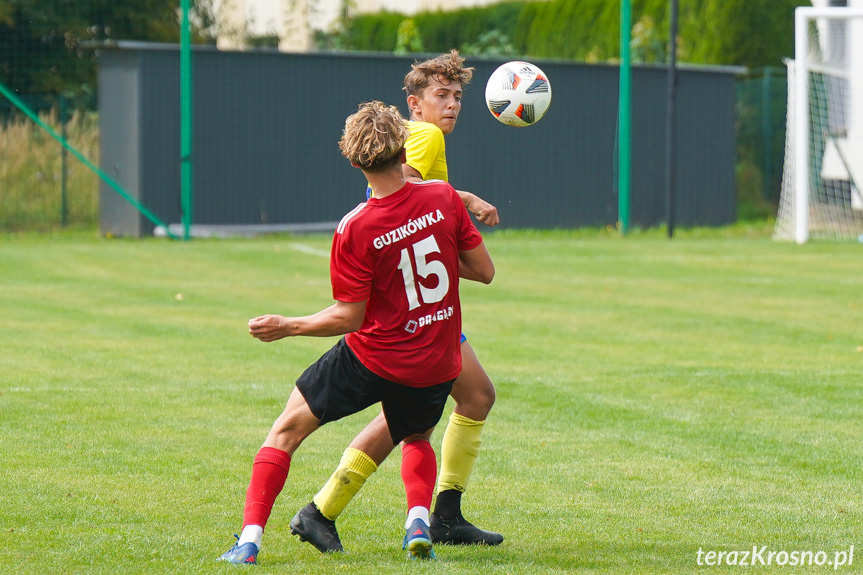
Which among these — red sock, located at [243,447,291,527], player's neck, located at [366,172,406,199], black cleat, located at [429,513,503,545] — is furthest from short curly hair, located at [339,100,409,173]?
black cleat, located at [429,513,503,545]

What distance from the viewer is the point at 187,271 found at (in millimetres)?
16797

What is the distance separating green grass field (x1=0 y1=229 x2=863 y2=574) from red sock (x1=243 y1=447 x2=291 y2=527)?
20 centimetres

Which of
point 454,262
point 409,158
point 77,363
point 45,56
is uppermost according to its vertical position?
point 45,56

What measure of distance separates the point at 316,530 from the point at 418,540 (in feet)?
1.43

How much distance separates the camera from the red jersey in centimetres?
486

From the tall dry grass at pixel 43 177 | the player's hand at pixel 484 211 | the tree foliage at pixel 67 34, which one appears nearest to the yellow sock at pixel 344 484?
the player's hand at pixel 484 211

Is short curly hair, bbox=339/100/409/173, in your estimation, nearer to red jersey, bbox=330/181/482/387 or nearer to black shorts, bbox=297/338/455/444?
red jersey, bbox=330/181/482/387

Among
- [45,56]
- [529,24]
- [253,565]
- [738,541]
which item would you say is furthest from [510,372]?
[529,24]

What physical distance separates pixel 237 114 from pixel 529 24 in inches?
451

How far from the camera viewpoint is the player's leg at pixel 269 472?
4.96m

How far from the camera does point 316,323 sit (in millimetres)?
4859

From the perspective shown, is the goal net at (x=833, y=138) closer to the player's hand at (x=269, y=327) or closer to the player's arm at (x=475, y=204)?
the player's arm at (x=475, y=204)

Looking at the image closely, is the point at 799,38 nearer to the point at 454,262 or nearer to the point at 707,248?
the point at 707,248

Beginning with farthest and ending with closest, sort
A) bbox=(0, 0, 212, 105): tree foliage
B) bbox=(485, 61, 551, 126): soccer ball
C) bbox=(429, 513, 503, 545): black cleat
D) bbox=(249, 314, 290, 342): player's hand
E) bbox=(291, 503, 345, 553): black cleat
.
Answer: bbox=(0, 0, 212, 105): tree foliage → bbox=(485, 61, 551, 126): soccer ball → bbox=(429, 513, 503, 545): black cleat → bbox=(291, 503, 345, 553): black cleat → bbox=(249, 314, 290, 342): player's hand
